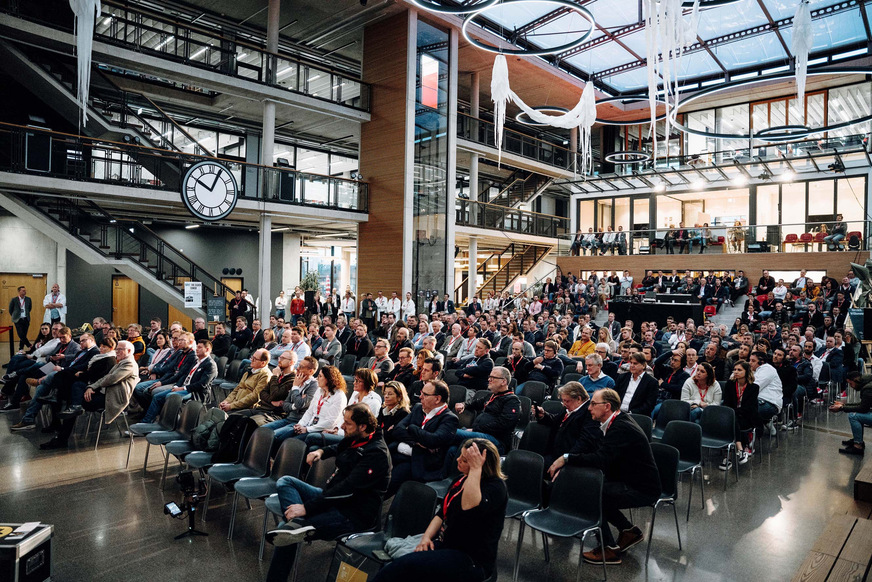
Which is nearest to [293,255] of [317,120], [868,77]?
[317,120]

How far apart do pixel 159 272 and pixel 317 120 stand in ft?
22.8

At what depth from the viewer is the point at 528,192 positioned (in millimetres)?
23922

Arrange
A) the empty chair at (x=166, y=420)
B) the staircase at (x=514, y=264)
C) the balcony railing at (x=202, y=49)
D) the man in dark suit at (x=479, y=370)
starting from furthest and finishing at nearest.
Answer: the staircase at (x=514, y=264), the balcony railing at (x=202, y=49), the man in dark suit at (x=479, y=370), the empty chair at (x=166, y=420)

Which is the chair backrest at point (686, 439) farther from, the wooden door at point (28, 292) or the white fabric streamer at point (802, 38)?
the wooden door at point (28, 292)

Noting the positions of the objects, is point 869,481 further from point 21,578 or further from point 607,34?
point 607,34

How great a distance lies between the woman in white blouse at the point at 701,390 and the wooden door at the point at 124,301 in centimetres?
1703

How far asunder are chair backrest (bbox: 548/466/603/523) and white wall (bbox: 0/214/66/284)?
17126 mm

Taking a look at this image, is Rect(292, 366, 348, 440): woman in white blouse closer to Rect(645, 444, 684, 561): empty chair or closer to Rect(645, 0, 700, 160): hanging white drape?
Rect(645, 444, 684, 561): empty chair

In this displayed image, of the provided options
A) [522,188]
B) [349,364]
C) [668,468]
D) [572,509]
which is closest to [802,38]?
[668,468]

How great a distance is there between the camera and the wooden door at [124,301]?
17219 mm

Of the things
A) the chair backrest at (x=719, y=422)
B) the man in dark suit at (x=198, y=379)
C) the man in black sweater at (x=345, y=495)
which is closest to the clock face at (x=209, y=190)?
the man in dark suit at (x=198, y=379)

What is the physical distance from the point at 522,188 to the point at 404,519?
71.8ft

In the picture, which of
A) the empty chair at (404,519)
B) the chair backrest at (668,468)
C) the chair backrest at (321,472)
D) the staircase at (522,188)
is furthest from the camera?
the staircase at (522,188)

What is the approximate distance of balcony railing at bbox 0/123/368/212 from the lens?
34.2 feet
